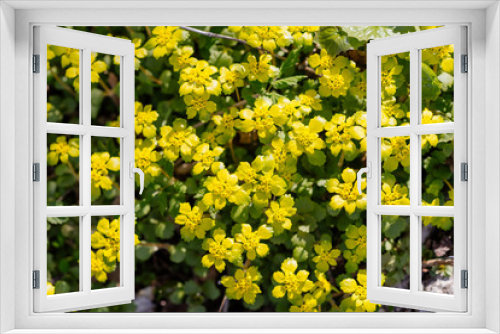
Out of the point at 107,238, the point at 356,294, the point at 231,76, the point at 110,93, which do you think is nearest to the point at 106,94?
the point at 110,93

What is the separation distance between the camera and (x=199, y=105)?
3.05 m

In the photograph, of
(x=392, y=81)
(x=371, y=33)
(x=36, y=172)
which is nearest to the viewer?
(x=36, y=172)

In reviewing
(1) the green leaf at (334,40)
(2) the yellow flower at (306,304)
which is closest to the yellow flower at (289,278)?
(2) the yellow flower at (306,304)

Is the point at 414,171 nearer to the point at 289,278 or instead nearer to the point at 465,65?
the point at 465,65

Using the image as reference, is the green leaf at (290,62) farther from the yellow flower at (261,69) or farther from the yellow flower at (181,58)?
the yellow flower at (181,58)

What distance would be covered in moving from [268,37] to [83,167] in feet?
4.31

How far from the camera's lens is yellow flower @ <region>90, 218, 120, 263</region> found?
2.80 m

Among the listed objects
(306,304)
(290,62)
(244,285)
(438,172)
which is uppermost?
(290,62)

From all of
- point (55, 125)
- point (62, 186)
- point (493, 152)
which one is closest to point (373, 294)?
point (493, 152)

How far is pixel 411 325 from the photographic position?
206 cm

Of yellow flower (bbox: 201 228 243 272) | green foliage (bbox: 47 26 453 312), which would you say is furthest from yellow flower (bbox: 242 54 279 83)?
yellow flower (bbox: 201 228 243 272)

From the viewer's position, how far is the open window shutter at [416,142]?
6.83 ft

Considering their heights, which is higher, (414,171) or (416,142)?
(416,142)
